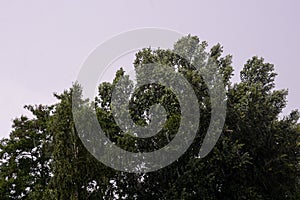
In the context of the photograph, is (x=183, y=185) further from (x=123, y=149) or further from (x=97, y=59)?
(x=97, y=59)

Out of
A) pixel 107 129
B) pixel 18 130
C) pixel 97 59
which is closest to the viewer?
pixel 97 59

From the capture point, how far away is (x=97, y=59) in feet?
48.2

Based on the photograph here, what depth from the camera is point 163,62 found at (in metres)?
17.9

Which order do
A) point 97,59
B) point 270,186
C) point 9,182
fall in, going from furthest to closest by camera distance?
point 9,182
point 270,186
point 97,59

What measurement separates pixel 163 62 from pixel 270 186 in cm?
733

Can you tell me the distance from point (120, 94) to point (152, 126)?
2342 millimetres

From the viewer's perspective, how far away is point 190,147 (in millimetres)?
15867

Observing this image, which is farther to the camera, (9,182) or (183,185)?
(9,182)

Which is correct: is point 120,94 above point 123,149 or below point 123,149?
above

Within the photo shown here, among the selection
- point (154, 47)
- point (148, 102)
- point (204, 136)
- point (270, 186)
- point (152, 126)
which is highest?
point (154, 47)

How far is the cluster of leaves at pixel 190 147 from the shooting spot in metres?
13.6

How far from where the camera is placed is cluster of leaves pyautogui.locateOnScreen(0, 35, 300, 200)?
44.7ft

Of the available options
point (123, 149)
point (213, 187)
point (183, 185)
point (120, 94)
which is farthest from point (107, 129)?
point (213, 187)

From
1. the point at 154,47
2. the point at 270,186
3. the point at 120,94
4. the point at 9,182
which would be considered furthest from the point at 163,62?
the point at 9,182
